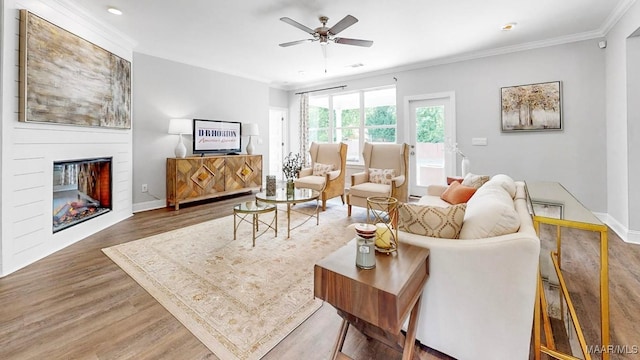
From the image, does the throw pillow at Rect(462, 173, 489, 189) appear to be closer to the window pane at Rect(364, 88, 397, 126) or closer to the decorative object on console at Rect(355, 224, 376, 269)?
the decorative object on console at Rect(355, 224, 376, 269)

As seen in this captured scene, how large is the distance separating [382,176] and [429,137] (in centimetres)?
173

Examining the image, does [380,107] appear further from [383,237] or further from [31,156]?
[31,156]

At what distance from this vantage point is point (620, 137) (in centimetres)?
319

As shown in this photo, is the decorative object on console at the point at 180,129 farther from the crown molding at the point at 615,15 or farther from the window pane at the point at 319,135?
the crown molding at the point at 615,15

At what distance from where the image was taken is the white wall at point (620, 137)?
116 inches

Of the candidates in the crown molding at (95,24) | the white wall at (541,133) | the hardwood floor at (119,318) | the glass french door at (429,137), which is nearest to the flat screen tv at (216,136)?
the crown molding at (95,24)

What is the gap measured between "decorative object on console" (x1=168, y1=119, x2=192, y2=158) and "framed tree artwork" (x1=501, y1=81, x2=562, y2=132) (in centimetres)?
524

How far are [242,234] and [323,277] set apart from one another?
2303 millimetres

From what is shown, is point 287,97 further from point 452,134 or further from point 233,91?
point 452,134

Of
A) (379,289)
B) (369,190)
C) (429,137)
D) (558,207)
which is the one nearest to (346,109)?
(429,137)

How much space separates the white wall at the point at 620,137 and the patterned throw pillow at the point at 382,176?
A: 2.59m

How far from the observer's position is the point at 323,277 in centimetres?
117

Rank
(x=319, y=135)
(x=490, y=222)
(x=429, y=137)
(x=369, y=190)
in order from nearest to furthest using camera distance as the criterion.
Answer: (x=490, y=222)
(x=369, y=190)
(x=429, y=137)
(x=319, y=135)

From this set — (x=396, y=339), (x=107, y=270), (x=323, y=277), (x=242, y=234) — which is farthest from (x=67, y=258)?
(x=396, y=339)
